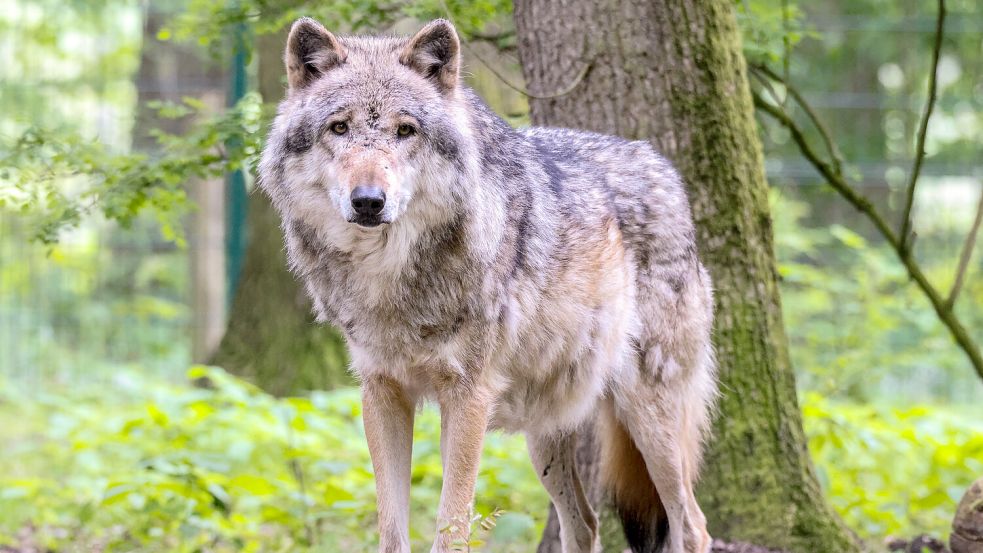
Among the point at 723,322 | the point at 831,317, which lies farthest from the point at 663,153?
the point at 831,317

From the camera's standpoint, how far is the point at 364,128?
341 cm

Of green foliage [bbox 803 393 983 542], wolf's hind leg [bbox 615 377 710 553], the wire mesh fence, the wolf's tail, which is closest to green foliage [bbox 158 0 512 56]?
wolf's hind leg [bbox 615 377 710 553]

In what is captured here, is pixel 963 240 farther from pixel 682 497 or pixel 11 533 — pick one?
pixel 11 533

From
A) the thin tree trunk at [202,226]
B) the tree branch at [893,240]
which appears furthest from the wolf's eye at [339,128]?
the thin tree trunk at [202,226]

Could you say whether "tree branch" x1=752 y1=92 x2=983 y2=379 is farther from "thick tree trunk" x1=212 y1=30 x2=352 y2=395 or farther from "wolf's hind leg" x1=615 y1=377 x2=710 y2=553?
"thick tree trunk" x1=212 y1=30 x2=352 y2=395

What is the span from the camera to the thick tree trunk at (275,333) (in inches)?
310

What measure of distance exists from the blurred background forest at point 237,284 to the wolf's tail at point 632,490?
555 mm

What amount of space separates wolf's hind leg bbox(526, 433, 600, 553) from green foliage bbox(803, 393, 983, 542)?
57.5 inches

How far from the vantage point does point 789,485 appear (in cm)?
469

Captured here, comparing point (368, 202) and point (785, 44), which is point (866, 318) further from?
point (368, 202)

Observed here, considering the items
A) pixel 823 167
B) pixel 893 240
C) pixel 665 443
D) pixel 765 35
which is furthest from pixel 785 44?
pixel 665 443

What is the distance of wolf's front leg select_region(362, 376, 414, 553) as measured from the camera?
3.76m

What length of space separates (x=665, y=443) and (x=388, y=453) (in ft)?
4.01

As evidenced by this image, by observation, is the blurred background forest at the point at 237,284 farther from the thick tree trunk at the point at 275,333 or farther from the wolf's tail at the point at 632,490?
the wolf's tail at the point at 632,490
